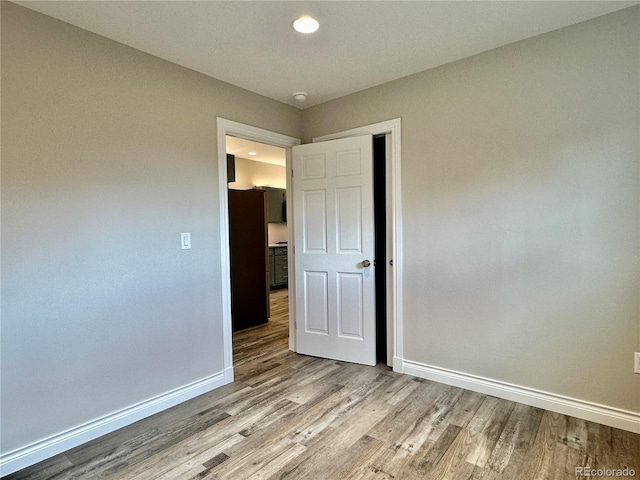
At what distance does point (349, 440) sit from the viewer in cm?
197

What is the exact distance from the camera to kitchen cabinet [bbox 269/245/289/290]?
679 centimetres

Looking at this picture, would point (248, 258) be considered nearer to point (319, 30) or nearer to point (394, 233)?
point (394, 233)

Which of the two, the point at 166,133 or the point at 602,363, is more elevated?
the point at 166,133

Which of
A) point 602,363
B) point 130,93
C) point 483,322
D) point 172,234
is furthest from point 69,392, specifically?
point 602,363

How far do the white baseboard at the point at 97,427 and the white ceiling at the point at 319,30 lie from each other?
2303 mm

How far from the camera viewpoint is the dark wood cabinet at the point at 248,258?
4301 mm

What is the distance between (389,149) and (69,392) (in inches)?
108

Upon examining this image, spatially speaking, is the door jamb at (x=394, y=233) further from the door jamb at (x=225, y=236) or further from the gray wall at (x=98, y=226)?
the gray wall at (x=98, y=226)

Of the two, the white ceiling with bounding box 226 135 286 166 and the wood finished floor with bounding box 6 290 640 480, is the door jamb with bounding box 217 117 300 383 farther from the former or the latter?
the white ceiling with bounding box 226 135 286 166

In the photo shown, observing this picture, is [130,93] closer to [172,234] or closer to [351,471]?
[172,234]

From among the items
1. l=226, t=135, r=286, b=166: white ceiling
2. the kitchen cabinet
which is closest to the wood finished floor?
l=226, t=135, r=286, b=166: white ceiling

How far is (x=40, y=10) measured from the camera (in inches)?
72.3

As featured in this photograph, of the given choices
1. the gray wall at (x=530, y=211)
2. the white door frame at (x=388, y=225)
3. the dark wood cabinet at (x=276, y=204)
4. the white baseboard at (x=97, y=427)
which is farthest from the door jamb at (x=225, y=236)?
the dark wood cabinet at (x=276, y=204)

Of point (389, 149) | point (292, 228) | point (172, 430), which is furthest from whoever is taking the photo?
point (292, 228)
